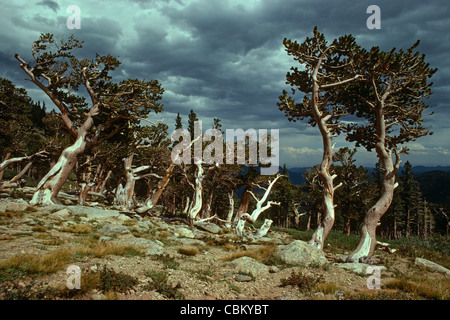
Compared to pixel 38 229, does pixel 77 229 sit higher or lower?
lower

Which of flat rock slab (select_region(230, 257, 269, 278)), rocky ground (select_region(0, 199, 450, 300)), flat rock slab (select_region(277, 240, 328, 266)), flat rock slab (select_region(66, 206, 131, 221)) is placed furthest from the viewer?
flat rock slab (select_region(66, 206, 131, 221))

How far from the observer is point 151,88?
62.4 feet

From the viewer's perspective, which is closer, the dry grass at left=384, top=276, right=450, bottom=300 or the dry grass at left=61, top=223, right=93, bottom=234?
the dry grass at left=384, top=276, right=450, bottom=300

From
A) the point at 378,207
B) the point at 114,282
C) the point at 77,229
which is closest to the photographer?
the point at 114,282

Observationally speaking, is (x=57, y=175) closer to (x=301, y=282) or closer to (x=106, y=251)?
(x=106, y=251)

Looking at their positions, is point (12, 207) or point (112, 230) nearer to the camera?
point (112, 230)

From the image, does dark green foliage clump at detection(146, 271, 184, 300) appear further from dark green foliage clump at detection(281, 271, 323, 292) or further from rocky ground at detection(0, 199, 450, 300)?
dark green foliage clump at detection(281, 271, 323, 292)

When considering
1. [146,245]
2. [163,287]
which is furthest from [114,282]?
[146,245]

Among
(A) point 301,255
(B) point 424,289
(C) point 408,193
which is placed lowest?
(C) point 408,193

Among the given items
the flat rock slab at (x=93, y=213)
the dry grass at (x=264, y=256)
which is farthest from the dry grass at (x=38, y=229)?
the dry grass at (x=264, y=256)

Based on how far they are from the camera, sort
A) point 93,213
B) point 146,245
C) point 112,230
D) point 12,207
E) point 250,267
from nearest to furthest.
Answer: point 250,267 → point 146,245 → point 112,230 → point 12,207 → point 93,213

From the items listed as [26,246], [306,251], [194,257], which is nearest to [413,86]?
[306,251]

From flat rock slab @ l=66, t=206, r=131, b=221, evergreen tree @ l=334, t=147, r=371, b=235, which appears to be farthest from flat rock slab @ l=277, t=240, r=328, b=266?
evergreen tree @ l=334, t=147, r=371, b=235

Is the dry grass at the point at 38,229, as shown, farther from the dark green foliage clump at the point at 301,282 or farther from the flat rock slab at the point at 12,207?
the dark green foliage clump at the point at 301,282
